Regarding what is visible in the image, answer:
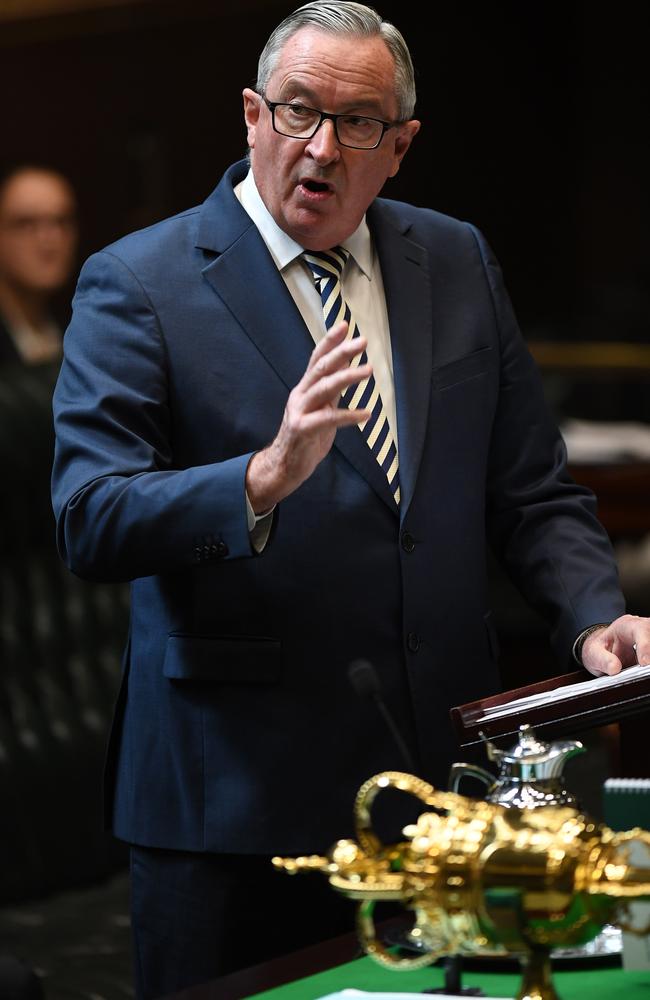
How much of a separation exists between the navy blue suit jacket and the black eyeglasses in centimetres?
16

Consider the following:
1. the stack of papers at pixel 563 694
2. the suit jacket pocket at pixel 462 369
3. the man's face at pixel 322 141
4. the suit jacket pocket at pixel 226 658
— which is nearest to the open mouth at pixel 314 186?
the man's face at pixel 322 141

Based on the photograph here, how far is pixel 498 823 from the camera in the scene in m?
1.22

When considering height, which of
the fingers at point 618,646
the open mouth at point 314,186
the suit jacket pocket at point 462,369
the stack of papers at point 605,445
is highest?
the open mouth at point 314,186

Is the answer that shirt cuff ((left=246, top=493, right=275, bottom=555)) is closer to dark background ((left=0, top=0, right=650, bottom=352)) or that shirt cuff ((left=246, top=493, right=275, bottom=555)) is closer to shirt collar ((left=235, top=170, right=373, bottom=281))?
shirt collar ((left=235, top=170, right=373, bottom=281))

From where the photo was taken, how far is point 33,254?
6.39 meters

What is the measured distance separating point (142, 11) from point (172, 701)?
633cm

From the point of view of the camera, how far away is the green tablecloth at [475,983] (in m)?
1.48

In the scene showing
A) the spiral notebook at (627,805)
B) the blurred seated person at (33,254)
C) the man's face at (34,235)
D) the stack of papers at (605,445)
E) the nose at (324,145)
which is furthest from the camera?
the man's face at (34,235)

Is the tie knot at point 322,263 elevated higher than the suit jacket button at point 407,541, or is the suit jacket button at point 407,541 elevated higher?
the tie knot at point 322,263

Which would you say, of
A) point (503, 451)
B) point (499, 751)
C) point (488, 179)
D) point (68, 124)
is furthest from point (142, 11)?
point (499, 751)

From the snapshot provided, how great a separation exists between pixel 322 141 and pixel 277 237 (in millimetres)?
168

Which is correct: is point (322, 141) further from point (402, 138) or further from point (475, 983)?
point (475, 983)

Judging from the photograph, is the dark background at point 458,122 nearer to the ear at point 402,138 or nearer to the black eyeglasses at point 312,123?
the ear at point 402,138

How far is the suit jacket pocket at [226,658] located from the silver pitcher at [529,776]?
0.49 metres
